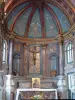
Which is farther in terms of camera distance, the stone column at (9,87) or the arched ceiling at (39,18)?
the arched ceiling at (39,18)

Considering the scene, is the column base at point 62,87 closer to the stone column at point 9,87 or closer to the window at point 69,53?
the window at point 69,53

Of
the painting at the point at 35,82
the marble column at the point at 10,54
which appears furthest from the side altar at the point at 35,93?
the marble column at the point at 10,54

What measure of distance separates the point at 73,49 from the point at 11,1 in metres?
7.42

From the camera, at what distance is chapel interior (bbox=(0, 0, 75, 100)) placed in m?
20.2

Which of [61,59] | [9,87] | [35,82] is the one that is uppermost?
[61,59]

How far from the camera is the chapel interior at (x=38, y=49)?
20.2 m

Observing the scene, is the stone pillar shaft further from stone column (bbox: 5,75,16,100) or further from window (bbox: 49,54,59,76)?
stone column (bbox: 5,75,16,100)

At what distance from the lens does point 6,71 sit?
2080 cm

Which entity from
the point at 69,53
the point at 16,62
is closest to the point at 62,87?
the point at 69,53

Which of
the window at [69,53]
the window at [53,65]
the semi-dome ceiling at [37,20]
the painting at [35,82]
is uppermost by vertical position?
the semi-dome ceiling at [37,20]

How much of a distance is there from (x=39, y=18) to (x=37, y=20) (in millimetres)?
319

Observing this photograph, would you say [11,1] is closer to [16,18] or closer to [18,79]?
[16,18]

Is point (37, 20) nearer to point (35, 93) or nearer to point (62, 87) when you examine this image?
point (62, 87)

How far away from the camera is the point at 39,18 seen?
2331 centimetres
